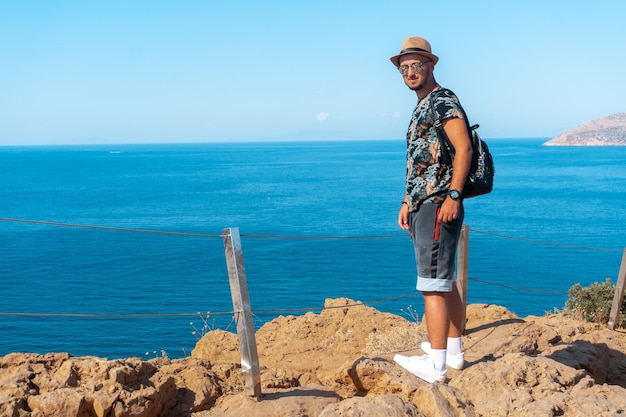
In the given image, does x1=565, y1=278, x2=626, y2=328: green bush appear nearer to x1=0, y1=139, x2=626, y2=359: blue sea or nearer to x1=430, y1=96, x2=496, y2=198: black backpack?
x1=0, y1=139, x2=626, y2=359: blue sea

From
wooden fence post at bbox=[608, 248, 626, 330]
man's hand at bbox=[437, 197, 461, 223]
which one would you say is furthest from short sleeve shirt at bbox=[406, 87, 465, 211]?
wooden fence post at bbox=[608, 248, 626, 330]

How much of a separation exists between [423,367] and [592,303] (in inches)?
220

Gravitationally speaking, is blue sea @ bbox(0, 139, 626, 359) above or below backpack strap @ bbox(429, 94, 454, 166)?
below

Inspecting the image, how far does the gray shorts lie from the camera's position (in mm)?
4555

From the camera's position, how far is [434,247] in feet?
15.0

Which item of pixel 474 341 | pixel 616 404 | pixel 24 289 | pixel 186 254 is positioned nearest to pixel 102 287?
pixel 24 289

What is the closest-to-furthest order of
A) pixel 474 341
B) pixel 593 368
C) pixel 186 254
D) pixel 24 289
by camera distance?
pixel 593 368
pixel 474 341
pixel 24 289
pixel 186 254

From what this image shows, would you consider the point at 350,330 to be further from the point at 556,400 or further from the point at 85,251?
the point at 85,251

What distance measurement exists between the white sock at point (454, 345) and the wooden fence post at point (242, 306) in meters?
1.53

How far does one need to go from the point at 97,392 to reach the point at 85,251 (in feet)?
135

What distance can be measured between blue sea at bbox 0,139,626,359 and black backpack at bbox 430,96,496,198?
4.74 ft

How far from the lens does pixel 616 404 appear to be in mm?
4230

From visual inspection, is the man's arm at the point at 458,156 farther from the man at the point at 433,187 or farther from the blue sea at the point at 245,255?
the blue sea at the point at 245,255

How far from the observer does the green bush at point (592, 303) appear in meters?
9.04
